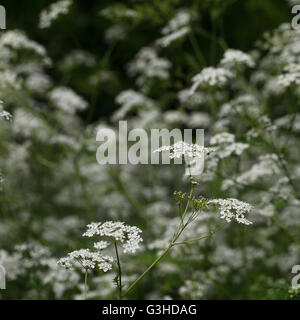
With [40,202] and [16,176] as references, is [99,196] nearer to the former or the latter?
[40,202]

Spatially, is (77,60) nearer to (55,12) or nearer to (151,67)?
(151,67)

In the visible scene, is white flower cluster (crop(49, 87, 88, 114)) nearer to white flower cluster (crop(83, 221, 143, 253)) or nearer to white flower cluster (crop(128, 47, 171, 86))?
white flower cluster (crop(128, 47, 171, 86))

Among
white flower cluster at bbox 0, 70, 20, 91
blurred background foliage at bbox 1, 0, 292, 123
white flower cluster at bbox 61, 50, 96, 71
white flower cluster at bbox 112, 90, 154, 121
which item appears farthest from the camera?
blurred background foliage at bbox 1, 0, 292, 123

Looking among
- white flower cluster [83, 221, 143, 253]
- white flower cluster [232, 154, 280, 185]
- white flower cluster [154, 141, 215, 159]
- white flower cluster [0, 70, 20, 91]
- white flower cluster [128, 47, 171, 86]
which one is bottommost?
white flower cluster [83, 221, 143, 253]

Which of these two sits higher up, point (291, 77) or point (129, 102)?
point (129, 102)

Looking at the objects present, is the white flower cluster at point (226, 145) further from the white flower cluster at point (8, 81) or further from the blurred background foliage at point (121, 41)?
the blurred background foliage at point (121, 41)

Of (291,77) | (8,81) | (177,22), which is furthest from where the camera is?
(177,22)

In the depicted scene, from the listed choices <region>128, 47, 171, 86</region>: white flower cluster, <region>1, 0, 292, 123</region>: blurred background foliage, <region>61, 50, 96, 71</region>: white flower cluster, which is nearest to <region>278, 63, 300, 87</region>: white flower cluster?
<region>128, 47, 171, 86</region>: white flower cluster

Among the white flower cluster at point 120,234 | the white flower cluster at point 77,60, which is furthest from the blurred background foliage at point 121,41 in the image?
the white flower cluster at point 120,234

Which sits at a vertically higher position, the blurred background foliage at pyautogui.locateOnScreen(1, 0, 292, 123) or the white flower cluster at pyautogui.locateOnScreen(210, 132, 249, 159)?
the blurred background foliage at pyautogui.locateOnScreen(1, 0, 292, 123)

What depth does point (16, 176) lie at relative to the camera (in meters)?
5.66

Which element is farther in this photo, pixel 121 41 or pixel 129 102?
pixel 121 41

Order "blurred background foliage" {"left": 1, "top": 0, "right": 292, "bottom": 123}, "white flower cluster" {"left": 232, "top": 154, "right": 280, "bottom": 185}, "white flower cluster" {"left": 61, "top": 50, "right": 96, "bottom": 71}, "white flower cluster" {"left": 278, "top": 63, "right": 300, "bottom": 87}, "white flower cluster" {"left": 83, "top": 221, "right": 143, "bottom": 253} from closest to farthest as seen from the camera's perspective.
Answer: "white flower cluster" {"left": 83, "top": 221, "right": 143, "bottom": 253}
"white flower cluster" {"left": 278, "top": 63, "right": 300, "bottom": 87}
"white flower cluster" {"left": 232, "top": 154, "right": 280, "bottom": 185}
"white flower cluster" {"left": 61, "top": 50, "right": 96, "bottom": 71}
"blurred background foliage" {"left": 1, "top": 0, "right": 292, "bottom": 123}

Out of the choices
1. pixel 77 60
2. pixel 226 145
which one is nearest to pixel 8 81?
pixel 226 145
